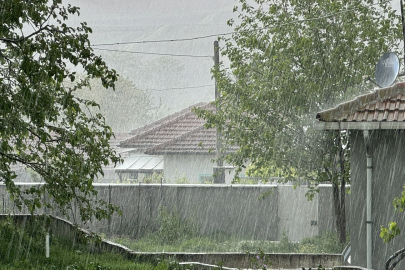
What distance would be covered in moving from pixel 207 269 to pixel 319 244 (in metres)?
6.14

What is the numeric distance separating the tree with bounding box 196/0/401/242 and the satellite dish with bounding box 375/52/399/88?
264cm

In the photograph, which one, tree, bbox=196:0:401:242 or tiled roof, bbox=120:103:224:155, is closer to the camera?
tree, bbox=196:0:401:242

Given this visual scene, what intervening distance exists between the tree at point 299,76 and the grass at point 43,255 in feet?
17.5

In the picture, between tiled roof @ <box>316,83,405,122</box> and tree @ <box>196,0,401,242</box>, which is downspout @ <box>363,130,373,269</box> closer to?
tiled roof @ <box>316,83,405,122</box>

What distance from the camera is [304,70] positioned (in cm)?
1273

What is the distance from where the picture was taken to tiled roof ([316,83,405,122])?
812cm

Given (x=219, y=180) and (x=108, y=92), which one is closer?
(x=219, y=180)

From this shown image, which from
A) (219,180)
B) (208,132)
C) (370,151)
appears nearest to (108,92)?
(208,132)

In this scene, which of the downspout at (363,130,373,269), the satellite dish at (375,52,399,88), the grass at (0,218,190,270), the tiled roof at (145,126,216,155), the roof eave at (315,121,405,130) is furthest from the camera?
the tiled roof at (145,126,216,155)

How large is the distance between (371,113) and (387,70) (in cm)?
145

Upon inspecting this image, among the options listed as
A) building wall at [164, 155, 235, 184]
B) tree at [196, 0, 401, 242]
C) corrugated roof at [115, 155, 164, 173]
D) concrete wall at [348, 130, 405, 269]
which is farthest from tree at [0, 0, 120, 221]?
corrugated roof at [115, 155, 164, 173]

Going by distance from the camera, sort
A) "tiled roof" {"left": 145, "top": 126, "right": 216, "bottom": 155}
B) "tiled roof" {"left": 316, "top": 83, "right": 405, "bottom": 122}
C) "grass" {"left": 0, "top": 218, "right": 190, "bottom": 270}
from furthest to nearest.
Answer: "tiled roof" {"left": 145, "top": 126, "right": 216, "bottom": 155}
"tiled roof" {"left": 316, "top": 83, "right": 405, "bottom": 122}
"grass" {"left": 0, "top": 218, "right": 190, "bottom": 270}

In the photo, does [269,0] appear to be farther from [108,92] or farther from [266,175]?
[108,92]

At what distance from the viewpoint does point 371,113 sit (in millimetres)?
8305
